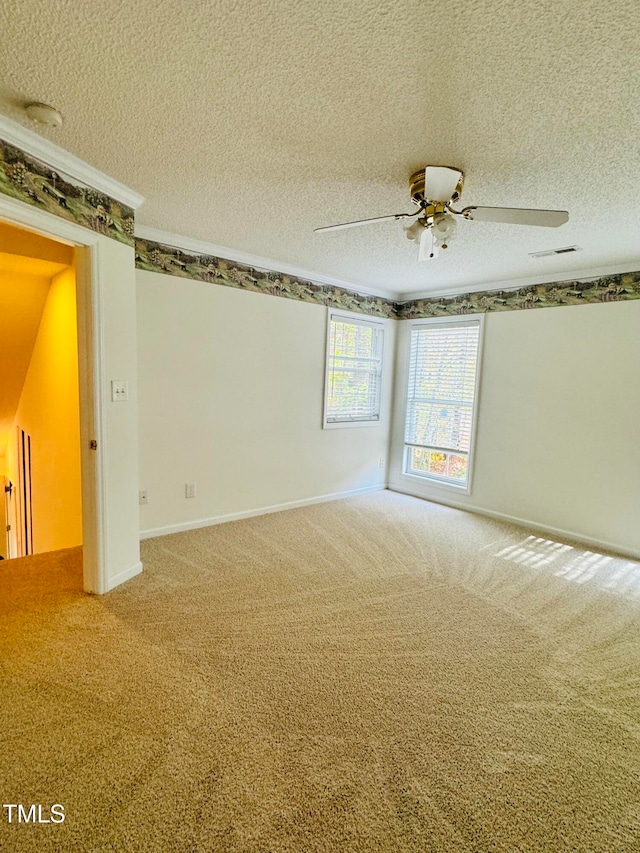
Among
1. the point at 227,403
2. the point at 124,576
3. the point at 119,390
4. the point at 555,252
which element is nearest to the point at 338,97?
the point at 119,390

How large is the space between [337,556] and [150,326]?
2.39 m

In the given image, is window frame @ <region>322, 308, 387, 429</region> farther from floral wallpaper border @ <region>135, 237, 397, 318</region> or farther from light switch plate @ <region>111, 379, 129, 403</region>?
light switch plate @ <region>111, 379, 129, 403</region>

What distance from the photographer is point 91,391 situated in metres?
2.43

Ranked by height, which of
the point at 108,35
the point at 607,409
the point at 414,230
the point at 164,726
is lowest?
the point at 164,726

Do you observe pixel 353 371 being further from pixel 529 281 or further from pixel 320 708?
pixel 320 708

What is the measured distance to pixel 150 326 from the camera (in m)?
3.25

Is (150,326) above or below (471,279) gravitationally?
below

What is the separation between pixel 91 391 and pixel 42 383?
7.21 ft

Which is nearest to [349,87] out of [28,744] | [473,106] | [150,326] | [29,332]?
[473,106]

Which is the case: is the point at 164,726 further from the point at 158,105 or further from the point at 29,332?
the point at 29,332

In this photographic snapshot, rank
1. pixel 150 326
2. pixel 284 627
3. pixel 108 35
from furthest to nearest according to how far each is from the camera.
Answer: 1. pixel 150 326
2. pixel 284 627
3. pixel 108 35

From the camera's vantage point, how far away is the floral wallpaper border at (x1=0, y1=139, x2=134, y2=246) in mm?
1896

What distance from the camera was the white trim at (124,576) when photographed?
2.60 m

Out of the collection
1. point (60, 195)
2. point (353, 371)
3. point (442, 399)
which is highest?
point (60, 195)
